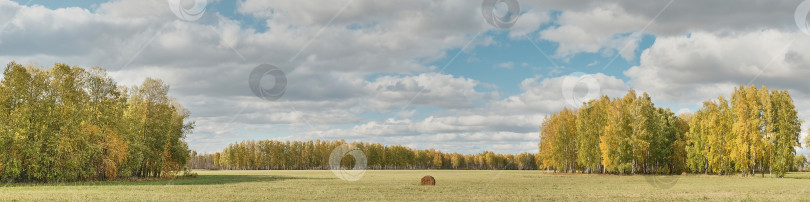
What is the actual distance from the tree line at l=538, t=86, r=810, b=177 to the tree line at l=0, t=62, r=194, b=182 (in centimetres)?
7406

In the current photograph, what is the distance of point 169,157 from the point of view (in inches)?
3031

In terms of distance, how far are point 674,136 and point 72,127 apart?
10919 centimetres

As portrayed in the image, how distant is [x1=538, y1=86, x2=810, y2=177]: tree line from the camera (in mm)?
82062

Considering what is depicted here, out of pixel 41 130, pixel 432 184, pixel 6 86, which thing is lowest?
pixel 432 184

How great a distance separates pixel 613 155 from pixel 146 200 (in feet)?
262

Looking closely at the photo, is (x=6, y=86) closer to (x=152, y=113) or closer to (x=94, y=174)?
(x=94, y=174)

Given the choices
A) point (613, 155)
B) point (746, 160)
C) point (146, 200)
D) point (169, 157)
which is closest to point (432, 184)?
point (146, 200)

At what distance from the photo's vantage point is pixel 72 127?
60.1 meters

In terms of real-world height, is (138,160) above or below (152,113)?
below
